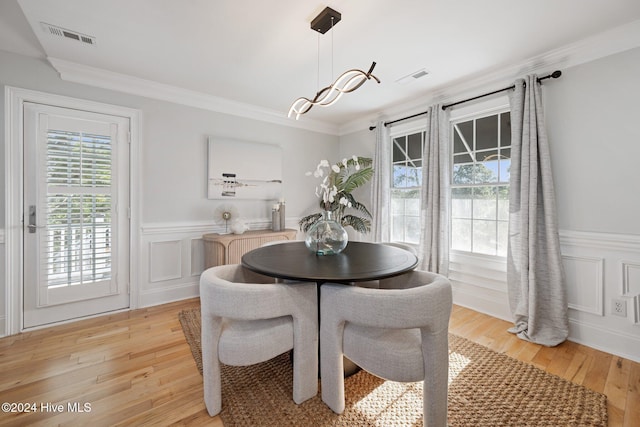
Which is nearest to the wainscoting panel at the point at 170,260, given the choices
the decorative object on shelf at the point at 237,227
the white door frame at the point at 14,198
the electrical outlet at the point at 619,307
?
the decorative object on shelf at the point at 237,227

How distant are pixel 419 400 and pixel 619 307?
186 cm

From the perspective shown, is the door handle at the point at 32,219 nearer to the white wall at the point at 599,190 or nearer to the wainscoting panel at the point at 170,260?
the wainscoting panel at the point at 170,260

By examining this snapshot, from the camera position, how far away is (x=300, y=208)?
14.0ft

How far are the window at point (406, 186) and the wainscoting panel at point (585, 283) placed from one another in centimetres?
155

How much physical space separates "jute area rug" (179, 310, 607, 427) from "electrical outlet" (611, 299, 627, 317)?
859 millimetres

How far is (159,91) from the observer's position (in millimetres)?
3053

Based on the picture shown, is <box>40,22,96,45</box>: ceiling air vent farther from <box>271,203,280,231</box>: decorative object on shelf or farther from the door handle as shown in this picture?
<box>271,203,280,231</box>: decorative object on shelf

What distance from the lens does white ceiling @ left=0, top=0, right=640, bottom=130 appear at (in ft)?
5.96

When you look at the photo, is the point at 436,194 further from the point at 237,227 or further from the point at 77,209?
the point at 77,209

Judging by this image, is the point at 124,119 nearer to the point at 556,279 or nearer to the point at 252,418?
the point at 252,418

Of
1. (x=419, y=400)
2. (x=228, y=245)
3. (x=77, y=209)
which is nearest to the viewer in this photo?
(x=419, y=400)

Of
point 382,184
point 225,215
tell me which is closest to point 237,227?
point 225,215

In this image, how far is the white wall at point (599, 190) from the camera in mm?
2045

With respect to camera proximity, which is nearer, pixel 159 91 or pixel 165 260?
pixel 159 91
